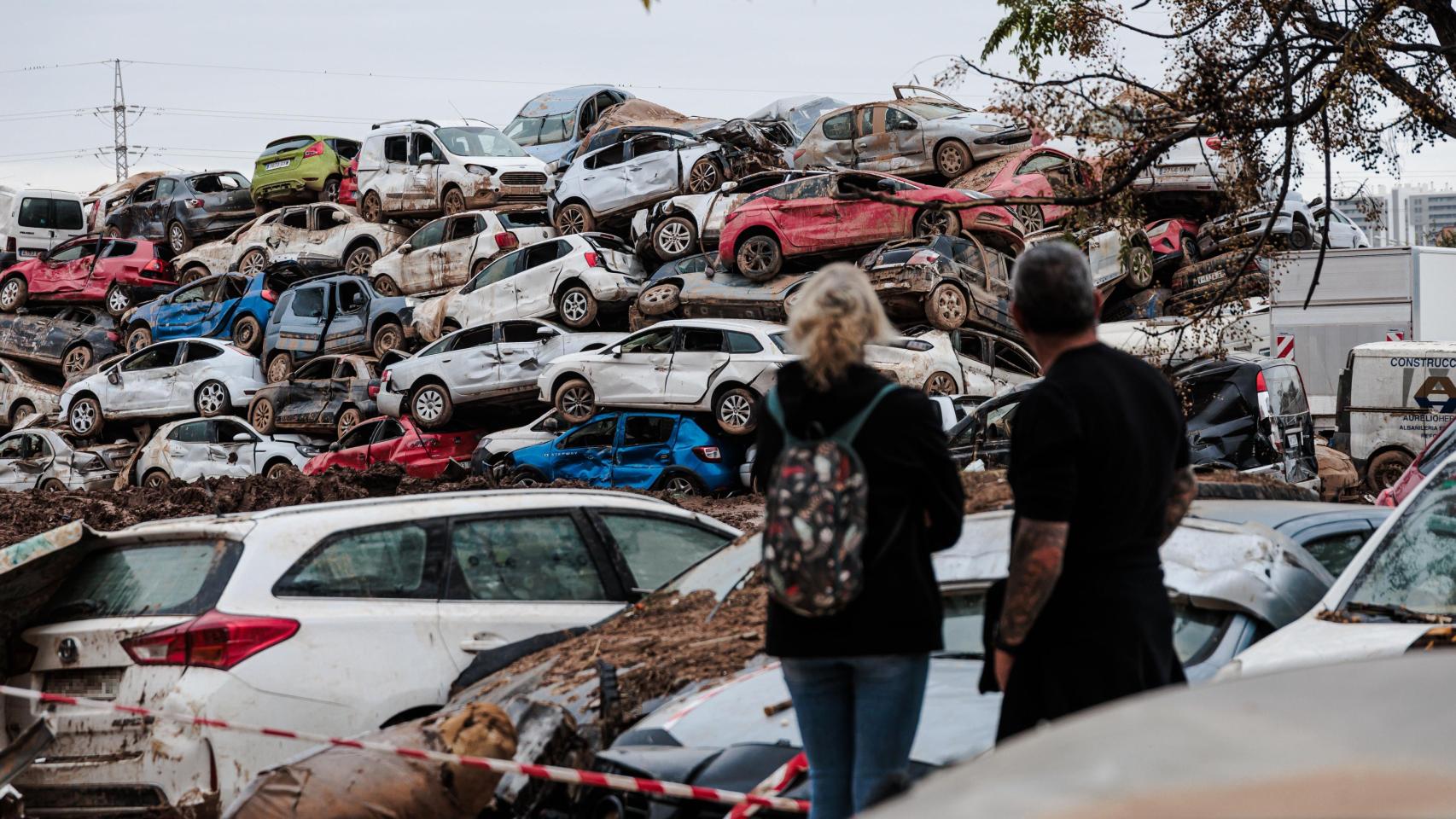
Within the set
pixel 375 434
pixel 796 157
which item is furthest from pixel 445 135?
pixel 375 434

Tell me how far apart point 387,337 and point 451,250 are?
2.37 meters

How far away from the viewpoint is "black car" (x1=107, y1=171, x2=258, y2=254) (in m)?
39.4

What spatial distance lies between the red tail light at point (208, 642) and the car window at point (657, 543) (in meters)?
1.78

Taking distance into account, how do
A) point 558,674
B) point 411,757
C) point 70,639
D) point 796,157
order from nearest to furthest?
point 411,757 < point 558,674 < point 70,639 < point 796,157

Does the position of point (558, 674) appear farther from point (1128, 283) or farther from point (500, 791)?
point (1128, 283)

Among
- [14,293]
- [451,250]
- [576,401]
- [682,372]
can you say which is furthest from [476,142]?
[682,372]

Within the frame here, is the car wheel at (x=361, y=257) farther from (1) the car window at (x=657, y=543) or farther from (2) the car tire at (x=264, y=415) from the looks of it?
(1) the car window at (x=657, y=543)

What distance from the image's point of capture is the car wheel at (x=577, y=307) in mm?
24297

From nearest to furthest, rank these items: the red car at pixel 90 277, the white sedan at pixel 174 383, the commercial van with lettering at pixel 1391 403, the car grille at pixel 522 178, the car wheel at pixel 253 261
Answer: the commercial van with lettering at pixel 1391 403 → the white sedan at pixel 174 383 → the car grille at pixel 522 178 → the red car at pixel 90 277 → the car wheel at pixel 253 261

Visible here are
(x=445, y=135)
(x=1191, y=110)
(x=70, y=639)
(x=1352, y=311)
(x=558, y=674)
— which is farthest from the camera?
(x=445, y=135)

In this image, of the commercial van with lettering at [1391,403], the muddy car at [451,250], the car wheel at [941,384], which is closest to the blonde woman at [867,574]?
the car wheel at [941,384]

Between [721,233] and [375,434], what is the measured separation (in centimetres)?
646

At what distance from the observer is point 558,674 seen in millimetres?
5660

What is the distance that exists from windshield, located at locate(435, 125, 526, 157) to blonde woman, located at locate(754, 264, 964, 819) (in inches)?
1164
